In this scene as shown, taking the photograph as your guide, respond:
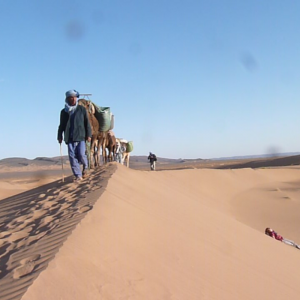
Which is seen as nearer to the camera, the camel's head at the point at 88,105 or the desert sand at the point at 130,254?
the desert sand at the point at 130,254

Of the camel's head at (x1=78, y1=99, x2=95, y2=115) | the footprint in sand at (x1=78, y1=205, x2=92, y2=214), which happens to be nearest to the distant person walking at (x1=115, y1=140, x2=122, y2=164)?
the camel's head at (x1=78, y1=99, x2=95, y2=115)

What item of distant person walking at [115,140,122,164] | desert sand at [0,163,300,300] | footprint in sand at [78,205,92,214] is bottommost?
desert sand at [0,163,300,300]

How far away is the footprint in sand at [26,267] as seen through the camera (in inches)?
118

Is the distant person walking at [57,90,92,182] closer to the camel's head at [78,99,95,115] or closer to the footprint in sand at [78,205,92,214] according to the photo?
the footprint in sand at [78,205,92,214]

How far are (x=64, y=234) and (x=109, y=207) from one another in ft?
4.58

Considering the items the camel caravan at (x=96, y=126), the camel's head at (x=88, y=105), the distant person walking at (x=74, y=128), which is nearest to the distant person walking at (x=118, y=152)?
the camel caravan at (x=96, y=126)

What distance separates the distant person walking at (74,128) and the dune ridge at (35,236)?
1.79 metres

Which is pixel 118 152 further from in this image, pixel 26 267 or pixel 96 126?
pixel 26 267

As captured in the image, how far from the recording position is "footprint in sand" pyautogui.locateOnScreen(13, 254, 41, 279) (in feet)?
9.86

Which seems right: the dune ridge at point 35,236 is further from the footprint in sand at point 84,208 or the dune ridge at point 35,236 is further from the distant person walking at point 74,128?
the distant person walking at point 74,128

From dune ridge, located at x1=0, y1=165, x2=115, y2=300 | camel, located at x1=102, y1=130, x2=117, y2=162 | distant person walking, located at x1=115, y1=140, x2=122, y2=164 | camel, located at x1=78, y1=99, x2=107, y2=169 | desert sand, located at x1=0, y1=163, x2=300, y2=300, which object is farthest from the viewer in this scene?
distant person walking, located at x1=115, y1=140, x2=122, y2=164

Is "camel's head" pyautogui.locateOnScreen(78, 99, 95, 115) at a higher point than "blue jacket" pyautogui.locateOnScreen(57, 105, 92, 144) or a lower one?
higher

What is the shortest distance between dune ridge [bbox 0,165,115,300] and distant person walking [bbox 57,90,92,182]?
1787 millimetres

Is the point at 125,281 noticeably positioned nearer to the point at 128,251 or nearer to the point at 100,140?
the point at 128,251
